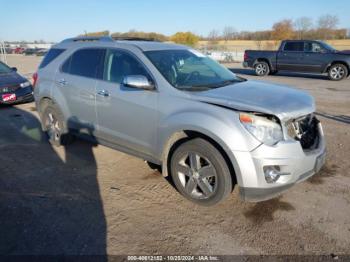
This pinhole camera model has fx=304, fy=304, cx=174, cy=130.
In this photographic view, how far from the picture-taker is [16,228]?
307 cm

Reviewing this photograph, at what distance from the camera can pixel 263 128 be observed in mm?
3031

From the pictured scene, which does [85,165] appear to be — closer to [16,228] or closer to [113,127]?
[113,127]

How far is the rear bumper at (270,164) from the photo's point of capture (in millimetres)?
2992

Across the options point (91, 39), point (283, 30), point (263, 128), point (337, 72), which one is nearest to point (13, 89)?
point (91, 39)

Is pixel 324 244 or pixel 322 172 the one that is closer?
pixel 324 244

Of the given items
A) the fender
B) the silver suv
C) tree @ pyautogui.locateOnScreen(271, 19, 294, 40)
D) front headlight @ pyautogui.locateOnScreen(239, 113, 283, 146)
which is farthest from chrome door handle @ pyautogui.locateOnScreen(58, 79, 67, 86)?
tree @ pyautogui.locateOnScreen(271, 19, 294, 40)

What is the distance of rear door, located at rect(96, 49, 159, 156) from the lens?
376 cm

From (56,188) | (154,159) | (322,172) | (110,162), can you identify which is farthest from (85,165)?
(322,172)

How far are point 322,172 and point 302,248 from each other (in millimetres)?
1898

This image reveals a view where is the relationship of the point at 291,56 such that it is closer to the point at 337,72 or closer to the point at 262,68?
the point at 262,68

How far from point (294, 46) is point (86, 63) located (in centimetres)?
1402

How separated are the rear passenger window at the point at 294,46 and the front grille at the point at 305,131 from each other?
13.5m

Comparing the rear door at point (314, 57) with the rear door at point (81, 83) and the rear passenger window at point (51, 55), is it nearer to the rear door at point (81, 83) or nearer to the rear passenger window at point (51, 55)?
the rear passenger window at point (51, 55)

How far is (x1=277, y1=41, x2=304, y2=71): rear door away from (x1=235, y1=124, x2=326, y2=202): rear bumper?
14.0 m
